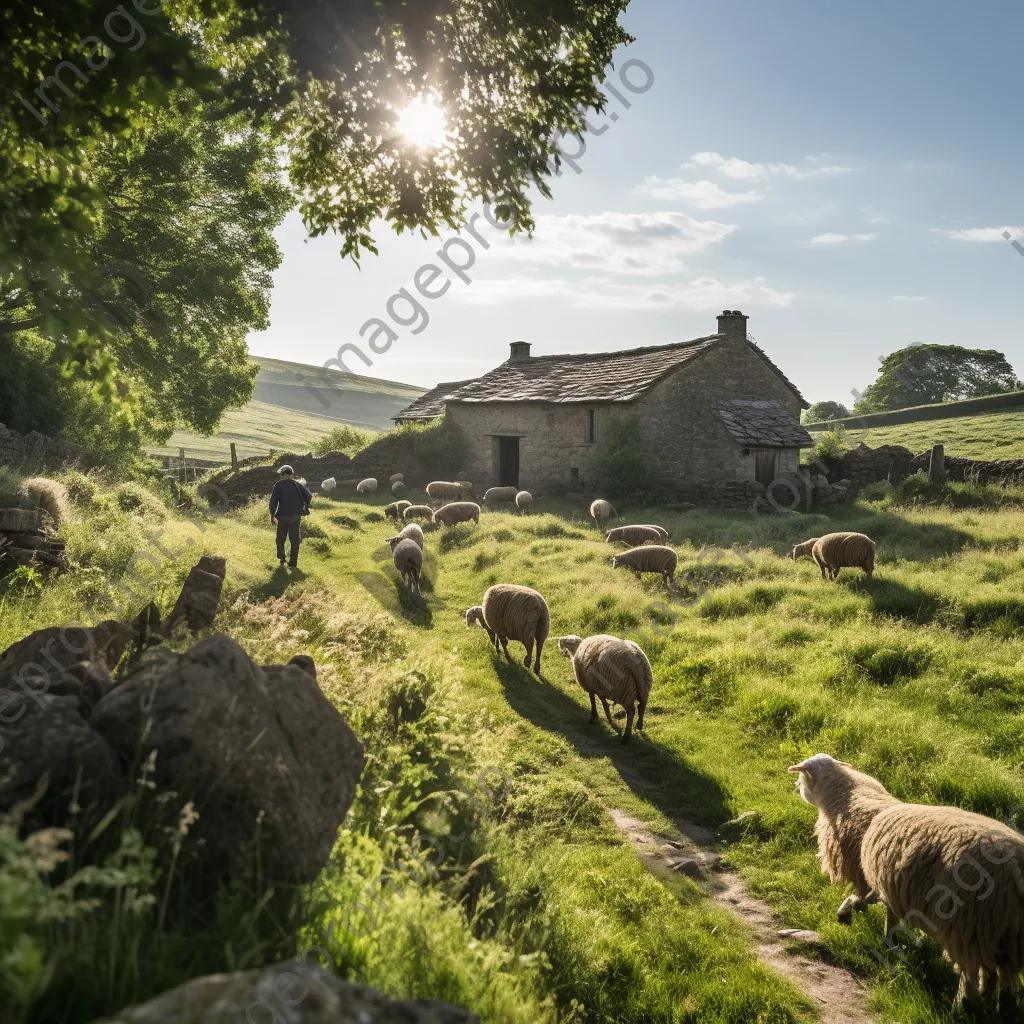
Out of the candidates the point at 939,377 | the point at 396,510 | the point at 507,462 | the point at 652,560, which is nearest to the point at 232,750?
the point at 652,560

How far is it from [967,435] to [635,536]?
104ft

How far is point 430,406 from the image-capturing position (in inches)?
1757

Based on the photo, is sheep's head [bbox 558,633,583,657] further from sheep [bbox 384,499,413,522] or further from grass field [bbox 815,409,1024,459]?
grass field [bbox 815,409,1024,459]

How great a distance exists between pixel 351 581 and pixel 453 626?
3.55 m

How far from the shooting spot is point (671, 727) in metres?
9.33

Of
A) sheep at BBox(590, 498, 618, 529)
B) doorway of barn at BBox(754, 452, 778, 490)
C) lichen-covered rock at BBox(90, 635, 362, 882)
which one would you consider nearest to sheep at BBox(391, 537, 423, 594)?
sheep at BBox(590, 498, 618, 529)

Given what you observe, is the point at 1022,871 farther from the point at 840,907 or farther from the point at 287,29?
the point at 287,29

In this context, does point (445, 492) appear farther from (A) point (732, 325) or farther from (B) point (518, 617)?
(B) point (518, 617)

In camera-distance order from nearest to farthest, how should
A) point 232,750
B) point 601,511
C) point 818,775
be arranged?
point 232,750, point 818,775, point 601,511

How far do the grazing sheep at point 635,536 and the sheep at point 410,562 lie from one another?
6268mm

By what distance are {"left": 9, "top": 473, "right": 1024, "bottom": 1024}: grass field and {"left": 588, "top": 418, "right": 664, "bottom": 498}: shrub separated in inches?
481

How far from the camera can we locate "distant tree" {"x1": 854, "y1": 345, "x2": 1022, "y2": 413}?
73.7 metres

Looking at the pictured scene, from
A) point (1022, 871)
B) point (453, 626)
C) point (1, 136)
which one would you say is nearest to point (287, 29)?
point (1, 136)

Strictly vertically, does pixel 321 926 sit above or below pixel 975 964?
above
